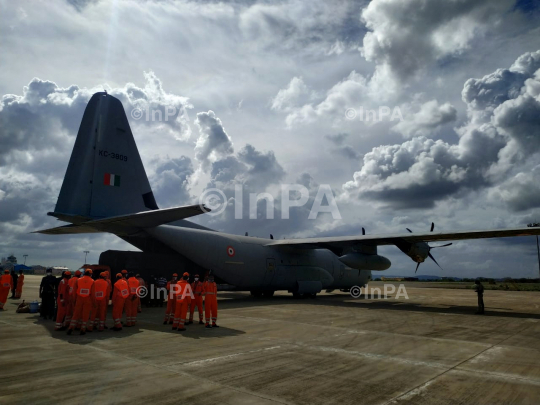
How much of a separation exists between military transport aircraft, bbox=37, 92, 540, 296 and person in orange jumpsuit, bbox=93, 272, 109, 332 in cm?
351

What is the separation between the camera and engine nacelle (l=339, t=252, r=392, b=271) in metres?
20.7

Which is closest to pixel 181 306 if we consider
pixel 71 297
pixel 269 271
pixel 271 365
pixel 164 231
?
pixel 71 297

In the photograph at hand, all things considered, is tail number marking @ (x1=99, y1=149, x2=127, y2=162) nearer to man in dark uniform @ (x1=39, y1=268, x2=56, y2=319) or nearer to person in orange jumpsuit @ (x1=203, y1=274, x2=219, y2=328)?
man in dark uniform @ (x1=39, y1=268, x2=56, y2=319)

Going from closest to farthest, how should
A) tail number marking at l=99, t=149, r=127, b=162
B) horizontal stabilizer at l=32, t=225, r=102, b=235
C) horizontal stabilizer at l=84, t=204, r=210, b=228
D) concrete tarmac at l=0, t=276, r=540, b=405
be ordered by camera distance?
concrete tarmac at l=0, t=276, r=540, b=405
horizontal stabilizer at l=84, t=204, r=210, b=228
tail number marking at l=99, t=149, r=127, b=162
horizontal stabilizer at l=32, t=225, r=102, b=235

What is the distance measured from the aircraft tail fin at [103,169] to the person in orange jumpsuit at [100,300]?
15.4ft

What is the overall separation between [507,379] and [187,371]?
17.3ft

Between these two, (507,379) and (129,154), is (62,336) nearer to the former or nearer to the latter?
(129,154)

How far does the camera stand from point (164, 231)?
16.4 m

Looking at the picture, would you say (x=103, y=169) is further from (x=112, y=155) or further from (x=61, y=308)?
(x=61, y=308)

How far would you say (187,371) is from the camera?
20.4 ft

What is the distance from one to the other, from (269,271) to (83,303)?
503 inches

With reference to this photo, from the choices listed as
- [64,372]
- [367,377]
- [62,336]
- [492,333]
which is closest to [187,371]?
[64,372]

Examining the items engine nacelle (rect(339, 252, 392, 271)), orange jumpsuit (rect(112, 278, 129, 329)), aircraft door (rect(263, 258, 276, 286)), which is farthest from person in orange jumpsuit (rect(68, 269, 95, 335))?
engine nacelle (rect(339, 252, 392, 271))

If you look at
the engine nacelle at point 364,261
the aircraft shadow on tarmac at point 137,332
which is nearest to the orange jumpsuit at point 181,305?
the aircraft shadow on tarmac at point 137,332
